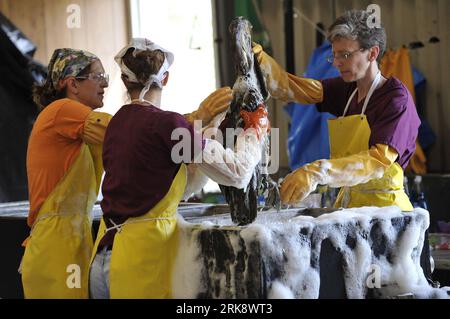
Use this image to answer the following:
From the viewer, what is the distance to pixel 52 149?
3201mm

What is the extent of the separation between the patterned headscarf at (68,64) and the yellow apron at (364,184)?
1079 millimetres

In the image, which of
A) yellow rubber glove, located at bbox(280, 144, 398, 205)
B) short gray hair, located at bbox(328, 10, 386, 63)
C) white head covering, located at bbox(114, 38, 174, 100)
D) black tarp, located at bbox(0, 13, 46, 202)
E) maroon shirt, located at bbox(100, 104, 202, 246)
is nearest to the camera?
maroon shirt, located at bbox(100, 104, 202, 246)

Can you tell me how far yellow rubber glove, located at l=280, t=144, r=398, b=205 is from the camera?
9.67 ft

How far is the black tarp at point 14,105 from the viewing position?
670cm

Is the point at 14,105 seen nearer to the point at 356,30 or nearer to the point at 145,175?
the point at 356,30

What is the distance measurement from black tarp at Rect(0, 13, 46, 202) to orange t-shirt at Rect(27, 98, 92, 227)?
3558mm

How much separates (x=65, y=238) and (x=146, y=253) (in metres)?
0.63

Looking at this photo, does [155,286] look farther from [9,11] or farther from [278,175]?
[9,11]

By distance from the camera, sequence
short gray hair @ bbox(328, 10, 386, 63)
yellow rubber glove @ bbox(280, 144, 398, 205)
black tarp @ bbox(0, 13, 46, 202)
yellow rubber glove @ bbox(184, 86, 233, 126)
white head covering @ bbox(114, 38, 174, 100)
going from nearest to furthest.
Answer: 1. white head covering @ bbox(114, 38, 174, 100)
2. yellow rubber glove @ bbox(280, 144, 398, 205)
3. yellow rubber glove @ bbox(184, 86, 233, 126)
4. short gray hair @ bbox(328, 10, 386, 63)
5. black tarp @ bbox(0, 13, 46, 202)

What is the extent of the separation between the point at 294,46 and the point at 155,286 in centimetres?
449

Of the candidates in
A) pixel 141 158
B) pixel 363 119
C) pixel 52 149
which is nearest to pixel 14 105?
pixel 52 149

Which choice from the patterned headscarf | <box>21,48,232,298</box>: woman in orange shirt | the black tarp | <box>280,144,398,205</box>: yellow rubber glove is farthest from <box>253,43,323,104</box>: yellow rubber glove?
the black tarp

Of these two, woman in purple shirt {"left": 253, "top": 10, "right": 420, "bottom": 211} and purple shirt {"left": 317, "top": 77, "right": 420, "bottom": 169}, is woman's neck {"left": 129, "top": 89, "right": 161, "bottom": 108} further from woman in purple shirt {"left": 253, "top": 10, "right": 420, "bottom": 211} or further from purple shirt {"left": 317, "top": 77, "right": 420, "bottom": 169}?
purple shirt {"left": 317, "top": 77, "right": 420, "bottom": 169}
